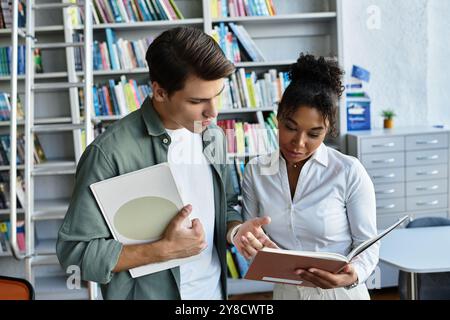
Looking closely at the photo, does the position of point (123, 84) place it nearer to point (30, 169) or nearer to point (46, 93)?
point (46, 93)

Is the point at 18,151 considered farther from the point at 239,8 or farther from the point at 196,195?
the point at 196,195

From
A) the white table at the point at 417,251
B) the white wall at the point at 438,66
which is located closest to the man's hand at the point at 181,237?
the white table at the point at 417,251

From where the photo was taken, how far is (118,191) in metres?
0.82

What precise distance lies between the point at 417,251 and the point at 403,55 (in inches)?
65.2

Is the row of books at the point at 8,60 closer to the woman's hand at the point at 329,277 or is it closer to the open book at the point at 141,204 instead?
the open book at the point at 141,204

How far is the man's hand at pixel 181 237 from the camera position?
2.71 feet

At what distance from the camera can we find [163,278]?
92 centimetres

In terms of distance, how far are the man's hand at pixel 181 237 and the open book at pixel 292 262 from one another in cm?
11

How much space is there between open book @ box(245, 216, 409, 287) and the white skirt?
13cm

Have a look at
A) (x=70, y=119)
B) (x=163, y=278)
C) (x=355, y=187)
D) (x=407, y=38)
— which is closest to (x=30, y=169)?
(x=70, y=119)

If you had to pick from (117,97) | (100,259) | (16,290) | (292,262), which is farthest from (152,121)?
(117,97)

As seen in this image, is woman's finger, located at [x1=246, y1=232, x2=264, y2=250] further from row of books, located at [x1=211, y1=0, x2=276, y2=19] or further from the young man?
row of books, located at [x1=211, y1=0, x2=276, y2=19]

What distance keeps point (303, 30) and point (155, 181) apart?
2300mm

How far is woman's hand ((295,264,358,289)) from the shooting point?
888 millimetres
